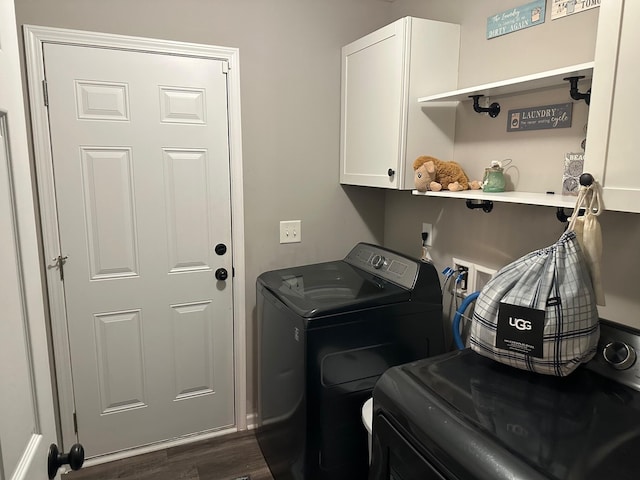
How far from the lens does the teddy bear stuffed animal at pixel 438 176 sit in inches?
72.8

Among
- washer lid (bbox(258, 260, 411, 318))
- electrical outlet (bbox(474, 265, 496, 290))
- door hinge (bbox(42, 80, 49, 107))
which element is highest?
door hinge (bbox(42, 80, 49, 107))

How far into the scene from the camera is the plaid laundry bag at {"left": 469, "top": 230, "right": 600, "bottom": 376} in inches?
44.1

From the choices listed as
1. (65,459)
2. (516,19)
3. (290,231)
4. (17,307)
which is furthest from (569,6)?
(65,459)

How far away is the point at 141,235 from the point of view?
214cm

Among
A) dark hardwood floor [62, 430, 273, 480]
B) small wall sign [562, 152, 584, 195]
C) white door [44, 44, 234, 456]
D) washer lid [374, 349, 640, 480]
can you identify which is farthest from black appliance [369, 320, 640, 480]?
white door [44, 44, 234, 456]

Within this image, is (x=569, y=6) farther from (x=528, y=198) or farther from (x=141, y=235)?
(x=141, y=235)

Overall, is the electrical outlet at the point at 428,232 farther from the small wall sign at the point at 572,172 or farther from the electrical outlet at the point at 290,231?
the small wall sign at the point at 572,172

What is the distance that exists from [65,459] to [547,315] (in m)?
1.17

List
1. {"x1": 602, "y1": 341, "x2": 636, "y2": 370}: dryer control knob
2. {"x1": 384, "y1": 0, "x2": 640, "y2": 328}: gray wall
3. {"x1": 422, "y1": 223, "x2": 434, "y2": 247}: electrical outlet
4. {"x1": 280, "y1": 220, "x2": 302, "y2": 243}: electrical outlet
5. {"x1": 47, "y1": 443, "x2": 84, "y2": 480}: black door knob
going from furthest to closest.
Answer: {"x1": 280, "y1": 220, "x2": 302, "y2": 243}: electrical outlet < {"x1": 422, "y1": 223, "x2": 434, "y2": 247}: electrical outlet < {"x1": 384, "y1": 0, "x2": 640, "y2": 328}: gray wall < {"x1": 602, "y1": 341, "x2": 636, "y2": 370}: dryer control knob < {"x1": 47, "y1": 443, "x2": 84, "y2": 480}: black door knob

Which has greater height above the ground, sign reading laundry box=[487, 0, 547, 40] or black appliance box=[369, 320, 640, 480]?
sign reading laundry box=[487, 0, 547, 40]

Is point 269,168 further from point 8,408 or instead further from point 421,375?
point 8,408

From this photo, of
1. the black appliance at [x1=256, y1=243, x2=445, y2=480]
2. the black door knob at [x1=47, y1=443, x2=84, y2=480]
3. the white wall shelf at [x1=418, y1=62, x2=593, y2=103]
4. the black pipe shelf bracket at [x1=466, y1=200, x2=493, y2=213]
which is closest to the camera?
the black door knob at [x1=47, y1=443, x2=84, y2=480]

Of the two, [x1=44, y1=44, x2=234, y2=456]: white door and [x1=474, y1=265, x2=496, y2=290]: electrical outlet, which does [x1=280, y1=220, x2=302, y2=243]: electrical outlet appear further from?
[x1=474, y1=265, x2=496, y2=290]: electrical outlet

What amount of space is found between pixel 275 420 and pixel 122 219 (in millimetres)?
1175
